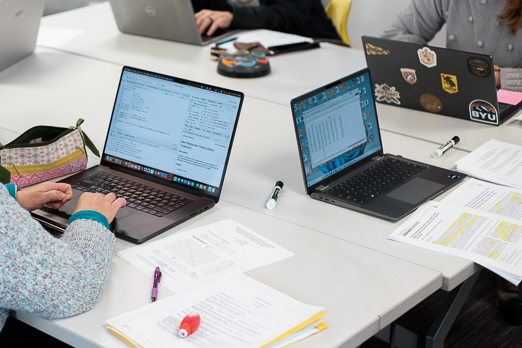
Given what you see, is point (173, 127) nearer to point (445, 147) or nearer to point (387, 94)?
point (445, 147)

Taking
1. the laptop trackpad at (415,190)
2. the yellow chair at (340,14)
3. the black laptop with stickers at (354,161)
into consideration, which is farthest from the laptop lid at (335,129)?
the yellow chair at (340,14)

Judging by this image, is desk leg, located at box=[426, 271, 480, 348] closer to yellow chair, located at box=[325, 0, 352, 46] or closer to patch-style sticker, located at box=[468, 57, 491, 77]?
patch-style sticker, located at box=[468, 57, 491, 77]

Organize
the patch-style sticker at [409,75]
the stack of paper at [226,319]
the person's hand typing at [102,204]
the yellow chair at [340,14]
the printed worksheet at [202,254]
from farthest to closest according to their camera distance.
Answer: the yellow chair at [340,14], the patch-style sticker at [409,75], the person's hand typing at [102,204], the printed worksheet at [202,254], the stack of paper at [226,319]

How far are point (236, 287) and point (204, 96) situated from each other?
18.6 inches

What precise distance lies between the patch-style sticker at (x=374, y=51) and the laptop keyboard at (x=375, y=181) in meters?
0.46

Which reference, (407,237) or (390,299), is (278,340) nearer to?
(390,299)

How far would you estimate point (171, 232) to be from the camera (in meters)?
1.18

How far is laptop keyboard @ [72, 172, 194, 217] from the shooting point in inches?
49.1

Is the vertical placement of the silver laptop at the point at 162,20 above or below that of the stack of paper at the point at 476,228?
above

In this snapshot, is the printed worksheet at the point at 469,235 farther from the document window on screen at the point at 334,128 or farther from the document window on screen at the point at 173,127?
the document window on screen at the point at 173,127

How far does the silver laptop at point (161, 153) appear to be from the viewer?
1.23m

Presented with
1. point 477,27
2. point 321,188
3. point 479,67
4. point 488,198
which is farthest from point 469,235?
point 477,27

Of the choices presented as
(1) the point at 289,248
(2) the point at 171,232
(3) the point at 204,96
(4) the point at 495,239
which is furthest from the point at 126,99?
(4) the point at 495,239

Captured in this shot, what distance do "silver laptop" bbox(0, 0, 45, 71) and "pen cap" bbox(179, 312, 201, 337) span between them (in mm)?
1554
